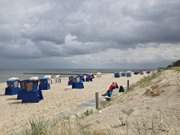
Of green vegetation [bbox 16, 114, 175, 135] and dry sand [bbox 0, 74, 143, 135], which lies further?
dry sand [bbox 0, 74, 143, 135]

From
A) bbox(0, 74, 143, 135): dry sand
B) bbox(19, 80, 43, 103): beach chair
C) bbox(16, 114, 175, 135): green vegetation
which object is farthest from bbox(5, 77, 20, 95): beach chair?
bbox(16, 114, 175, 135): green vegetation

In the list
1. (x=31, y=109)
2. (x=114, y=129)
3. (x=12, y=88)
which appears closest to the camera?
(x=114, y=129)

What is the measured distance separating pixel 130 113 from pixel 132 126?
44.6 inches

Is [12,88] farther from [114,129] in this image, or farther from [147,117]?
[114,129]

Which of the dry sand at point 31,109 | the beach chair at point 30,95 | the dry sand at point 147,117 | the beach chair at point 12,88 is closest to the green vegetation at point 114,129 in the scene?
the dry sand at point 147,117

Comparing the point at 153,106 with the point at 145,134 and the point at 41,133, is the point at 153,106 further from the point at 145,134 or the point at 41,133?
the point at 41,133

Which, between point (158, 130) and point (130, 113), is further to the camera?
point (130, 113)

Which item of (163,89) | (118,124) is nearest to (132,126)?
(118,124)

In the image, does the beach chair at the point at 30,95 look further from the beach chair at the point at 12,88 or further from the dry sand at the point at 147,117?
the dry sand at the point at 147,117

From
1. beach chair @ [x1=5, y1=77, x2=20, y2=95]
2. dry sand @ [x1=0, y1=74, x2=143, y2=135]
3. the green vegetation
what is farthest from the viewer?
beach chair @ [x1=5, y1=77, x2=20, y2=95]

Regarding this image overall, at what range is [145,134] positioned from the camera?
477 centimetres

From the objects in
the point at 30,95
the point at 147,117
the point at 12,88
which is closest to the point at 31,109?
the point at 30,95

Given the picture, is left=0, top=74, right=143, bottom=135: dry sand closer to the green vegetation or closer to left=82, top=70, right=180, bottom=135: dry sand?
left=82, top=70, right=180, bottom=135: dry sand

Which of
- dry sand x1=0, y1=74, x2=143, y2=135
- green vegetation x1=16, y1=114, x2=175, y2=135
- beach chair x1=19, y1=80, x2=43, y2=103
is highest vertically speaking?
green vegetation x1=16, y1=114, x2=175, y2=135
